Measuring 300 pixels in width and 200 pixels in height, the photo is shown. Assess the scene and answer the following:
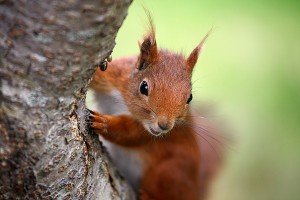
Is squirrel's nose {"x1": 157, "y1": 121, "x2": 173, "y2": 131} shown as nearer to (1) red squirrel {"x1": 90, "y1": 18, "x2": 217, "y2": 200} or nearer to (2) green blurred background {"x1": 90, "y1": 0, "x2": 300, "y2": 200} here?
(1) red squirrel {"x1": 90, "y1": 18, "x2": 217, "y2": 200}

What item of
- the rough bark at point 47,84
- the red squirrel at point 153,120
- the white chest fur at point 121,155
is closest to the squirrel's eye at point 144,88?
the red squirrel at point 153,120

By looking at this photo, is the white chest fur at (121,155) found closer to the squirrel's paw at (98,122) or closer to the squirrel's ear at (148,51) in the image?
the squirrel's ear at (148,51)

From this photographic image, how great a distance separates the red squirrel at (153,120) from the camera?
84.3 inches

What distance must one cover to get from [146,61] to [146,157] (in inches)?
23.4

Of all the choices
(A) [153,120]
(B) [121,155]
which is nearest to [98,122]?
(A) [153,120]

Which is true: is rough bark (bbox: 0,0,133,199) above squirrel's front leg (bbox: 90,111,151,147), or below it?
below

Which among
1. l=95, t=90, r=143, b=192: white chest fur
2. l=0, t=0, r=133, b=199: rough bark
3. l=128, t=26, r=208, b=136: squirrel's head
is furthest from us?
l=95, t=90, r=143, b=192: white chest fur

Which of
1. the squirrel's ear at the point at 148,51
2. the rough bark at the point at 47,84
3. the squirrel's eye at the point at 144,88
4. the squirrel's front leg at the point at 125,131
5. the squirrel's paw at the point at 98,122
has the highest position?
the squirrel's ear at the point at 148,51

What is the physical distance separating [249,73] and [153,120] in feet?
7.33

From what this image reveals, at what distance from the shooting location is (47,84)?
145 cm

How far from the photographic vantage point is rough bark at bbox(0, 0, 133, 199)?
1322 mm

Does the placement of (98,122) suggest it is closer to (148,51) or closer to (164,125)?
(164,125)

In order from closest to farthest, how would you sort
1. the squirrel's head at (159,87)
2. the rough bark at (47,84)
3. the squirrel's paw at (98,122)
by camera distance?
the rough bark at (47,84) < the squirrel's paw at (98,122) < the squirrel's head at (159,87)

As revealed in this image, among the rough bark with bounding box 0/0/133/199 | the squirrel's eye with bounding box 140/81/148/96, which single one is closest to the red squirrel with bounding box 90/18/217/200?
the squirrel's eye with bounding box 140/81/148/96
